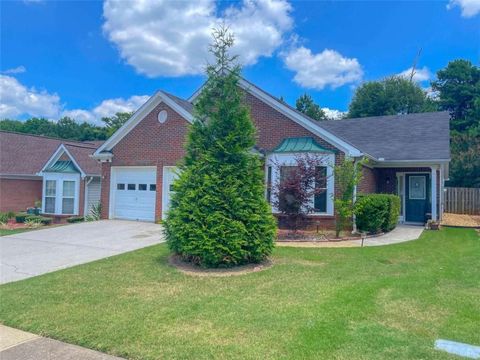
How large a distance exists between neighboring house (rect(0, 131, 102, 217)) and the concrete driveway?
5.45m

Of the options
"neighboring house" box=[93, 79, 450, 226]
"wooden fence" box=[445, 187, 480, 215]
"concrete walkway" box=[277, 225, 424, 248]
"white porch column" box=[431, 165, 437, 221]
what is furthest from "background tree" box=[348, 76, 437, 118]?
"concrete walkway" box=[277, 225, 424, 248]

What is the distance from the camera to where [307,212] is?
464 inches

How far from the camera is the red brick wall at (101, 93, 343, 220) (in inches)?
557

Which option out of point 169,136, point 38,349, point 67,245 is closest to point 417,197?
point 169,136

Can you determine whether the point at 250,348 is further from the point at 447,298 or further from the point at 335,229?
the point at 335,229

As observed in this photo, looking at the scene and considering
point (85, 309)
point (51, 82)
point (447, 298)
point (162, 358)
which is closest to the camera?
point (162, 358)

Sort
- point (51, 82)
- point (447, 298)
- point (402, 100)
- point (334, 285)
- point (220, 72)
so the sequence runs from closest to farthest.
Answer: point (447, 298), point (334, 285), point (220, 72), point (51, 82), point (402, 100)

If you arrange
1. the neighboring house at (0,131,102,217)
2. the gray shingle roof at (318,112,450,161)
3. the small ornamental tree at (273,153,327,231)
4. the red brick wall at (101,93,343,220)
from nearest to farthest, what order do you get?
1. the small ornamental tree at (273,153,327,231)
2. the red brick wall at (101,93,343,220)
3. the gray shingle roof at (318,112,450,161)
4. the neighboring house at (0,131,102,217)

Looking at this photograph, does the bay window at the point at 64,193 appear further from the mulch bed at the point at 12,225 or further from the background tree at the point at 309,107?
the background tree at the point at 309,107

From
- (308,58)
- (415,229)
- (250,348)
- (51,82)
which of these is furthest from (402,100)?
(250,348)

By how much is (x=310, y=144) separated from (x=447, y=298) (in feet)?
27.4

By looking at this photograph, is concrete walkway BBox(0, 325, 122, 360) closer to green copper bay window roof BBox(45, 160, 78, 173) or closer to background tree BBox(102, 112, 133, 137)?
green copper bay window roof BBox(45, 160, 78, 173)

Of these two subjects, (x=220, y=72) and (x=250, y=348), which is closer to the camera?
(x=250, y=348)

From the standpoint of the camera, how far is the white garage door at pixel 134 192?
49.5 ft
